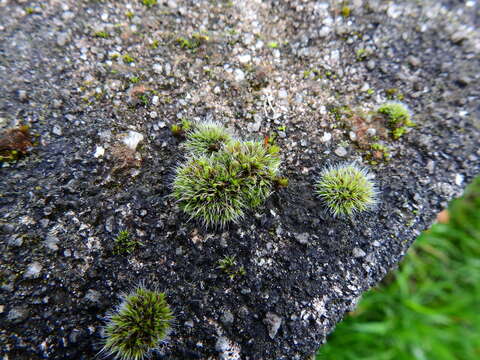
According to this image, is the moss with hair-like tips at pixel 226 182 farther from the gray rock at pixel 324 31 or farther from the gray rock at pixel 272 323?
the gray rock at pixel 324 31

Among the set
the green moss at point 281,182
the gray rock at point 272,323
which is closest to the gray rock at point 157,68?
the green moss at point 281,182

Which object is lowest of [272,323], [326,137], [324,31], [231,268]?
[272,323]

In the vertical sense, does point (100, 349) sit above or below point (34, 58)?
below

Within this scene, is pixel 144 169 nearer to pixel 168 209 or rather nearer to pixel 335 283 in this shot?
pixel 168 209

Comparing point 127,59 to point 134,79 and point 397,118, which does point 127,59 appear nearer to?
point 134,79

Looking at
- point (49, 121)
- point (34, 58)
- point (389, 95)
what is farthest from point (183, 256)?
point (389, 95)

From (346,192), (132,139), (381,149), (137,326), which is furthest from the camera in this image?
(381,149)

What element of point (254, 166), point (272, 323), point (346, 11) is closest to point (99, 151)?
point (254, 166)
